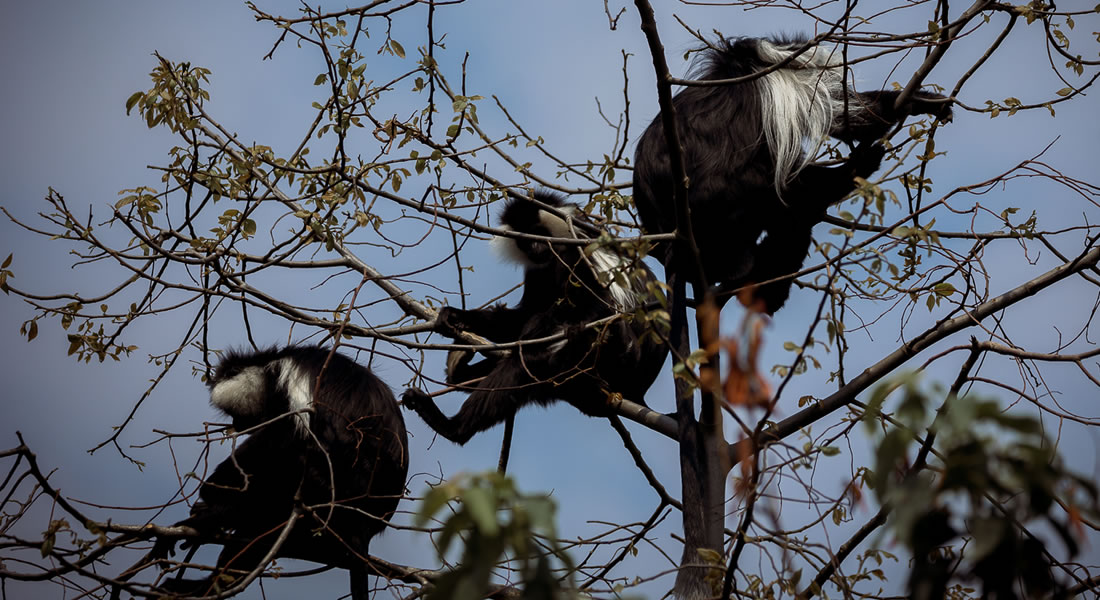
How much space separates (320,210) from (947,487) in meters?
2.54

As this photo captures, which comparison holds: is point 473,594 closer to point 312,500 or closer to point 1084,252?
point 1084,252

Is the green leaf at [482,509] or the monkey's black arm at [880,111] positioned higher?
the monkey's black arm at [880,111]

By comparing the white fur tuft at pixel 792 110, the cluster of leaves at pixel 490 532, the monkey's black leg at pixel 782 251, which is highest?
the white fur tuft at pixel 792 110

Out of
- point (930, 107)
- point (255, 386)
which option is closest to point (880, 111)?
point (930, 107)

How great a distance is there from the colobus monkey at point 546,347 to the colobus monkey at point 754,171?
406 mm

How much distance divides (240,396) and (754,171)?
276cm

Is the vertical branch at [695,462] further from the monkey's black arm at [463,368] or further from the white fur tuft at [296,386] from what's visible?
the white fur tuft at [296,386]

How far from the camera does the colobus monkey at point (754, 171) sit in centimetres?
354

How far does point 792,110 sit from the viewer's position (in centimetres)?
369

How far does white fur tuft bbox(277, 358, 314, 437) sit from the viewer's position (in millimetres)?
4203

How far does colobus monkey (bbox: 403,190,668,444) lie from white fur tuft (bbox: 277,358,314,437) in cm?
60

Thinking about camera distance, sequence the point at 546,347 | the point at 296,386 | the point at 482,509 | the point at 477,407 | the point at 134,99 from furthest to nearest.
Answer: the point at 296,386, the point at 546,347, the point at 477,407, the point at 134,99, the point at 482,509

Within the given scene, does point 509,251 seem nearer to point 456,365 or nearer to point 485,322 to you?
point 485,322

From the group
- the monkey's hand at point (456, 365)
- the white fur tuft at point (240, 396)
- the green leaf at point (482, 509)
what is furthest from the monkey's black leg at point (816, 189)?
the green leaf at point (482, 509)
